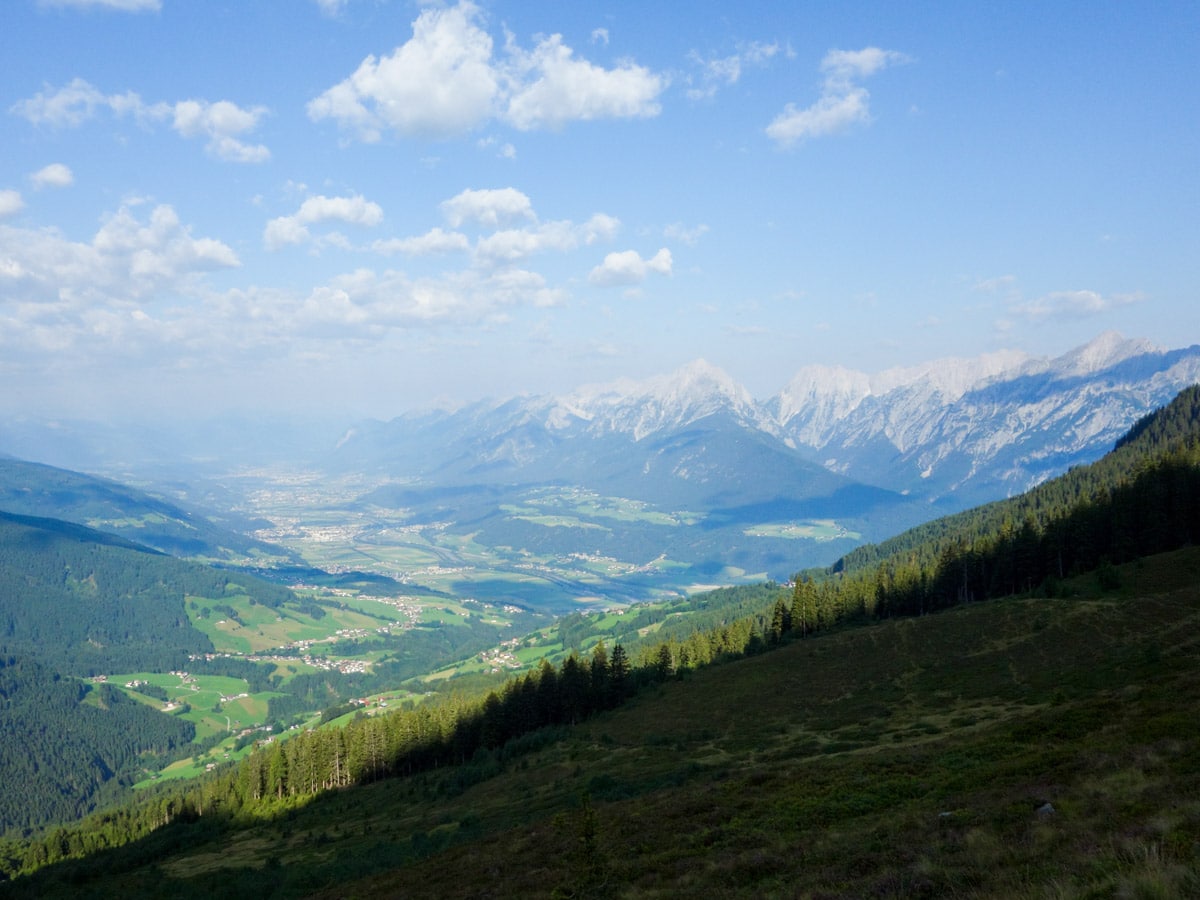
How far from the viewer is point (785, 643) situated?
103938mm

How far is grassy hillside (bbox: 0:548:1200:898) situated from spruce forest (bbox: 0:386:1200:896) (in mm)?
199

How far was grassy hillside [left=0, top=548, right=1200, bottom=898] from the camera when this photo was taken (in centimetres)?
1591

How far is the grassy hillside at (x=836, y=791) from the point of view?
15.9 meters

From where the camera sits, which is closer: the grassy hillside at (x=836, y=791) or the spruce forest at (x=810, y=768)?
the grassy hillside at (x=836, y=791)

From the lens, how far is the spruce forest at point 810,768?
17344mm

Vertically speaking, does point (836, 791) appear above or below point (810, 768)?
above

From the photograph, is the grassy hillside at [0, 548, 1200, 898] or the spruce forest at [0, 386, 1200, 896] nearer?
the grassy hillside at [0, 548, 1200, 898]

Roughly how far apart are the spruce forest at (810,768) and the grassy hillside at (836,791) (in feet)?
0.65

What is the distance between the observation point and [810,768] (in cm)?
3622

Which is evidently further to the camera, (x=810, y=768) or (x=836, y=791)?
(x=810, y=768)

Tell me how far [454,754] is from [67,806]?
176 meters

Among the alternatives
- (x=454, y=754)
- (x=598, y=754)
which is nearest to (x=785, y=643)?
(x=598, y=754)

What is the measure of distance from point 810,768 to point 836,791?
8.67 m

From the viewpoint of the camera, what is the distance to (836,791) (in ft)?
92.6
